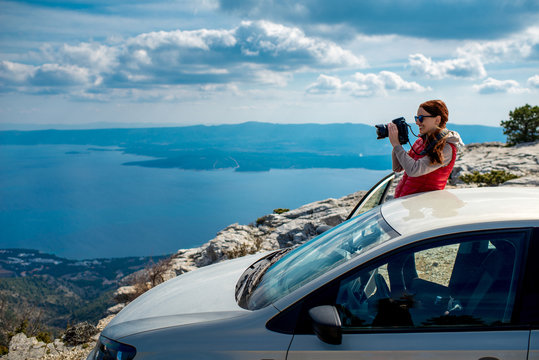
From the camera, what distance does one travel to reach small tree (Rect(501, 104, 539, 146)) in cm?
2114

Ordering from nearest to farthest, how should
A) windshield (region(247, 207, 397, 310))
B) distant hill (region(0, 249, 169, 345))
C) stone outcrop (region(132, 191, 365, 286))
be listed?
windshield (region(247, 207, 397, 310)) < stone outcrop (region(132, 191, 365, 286)) < distant hill (region(0, 249, 169, 345))

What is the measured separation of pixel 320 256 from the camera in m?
2.54

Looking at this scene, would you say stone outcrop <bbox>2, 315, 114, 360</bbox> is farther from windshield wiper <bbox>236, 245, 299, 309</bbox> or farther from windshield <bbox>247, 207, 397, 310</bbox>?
windshield <bbox>247, 207, 397, 310</bbox>

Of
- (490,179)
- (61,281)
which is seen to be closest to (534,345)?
(490,179)

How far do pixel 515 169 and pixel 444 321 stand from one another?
48.3 feet

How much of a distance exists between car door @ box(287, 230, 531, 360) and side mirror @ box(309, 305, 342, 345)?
0.07 meters

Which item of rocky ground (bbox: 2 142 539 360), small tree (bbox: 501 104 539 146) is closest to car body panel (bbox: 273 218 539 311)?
rocky ground (bbox: 2 142 539 360)

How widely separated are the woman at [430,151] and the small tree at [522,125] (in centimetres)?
2163

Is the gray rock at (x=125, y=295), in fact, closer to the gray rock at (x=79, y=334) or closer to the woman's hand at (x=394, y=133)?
the gray rock at (x=79, y=334)

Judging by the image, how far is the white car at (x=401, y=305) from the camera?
1928mm

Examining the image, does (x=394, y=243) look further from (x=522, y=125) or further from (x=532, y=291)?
(x=522, y=125)

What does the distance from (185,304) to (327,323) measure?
3.73 ft

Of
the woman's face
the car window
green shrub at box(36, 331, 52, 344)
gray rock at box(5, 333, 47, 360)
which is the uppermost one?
the woman's face

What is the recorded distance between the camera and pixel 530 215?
2.07 m
